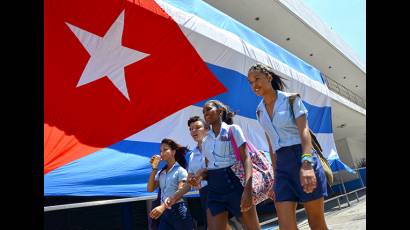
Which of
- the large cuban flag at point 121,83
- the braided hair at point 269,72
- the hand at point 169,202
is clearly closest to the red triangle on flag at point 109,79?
the large cuban flag at point 121,83

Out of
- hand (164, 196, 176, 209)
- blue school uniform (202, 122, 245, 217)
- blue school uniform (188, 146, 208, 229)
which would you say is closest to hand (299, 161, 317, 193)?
blue school uniform (202, 122, 245, 217)

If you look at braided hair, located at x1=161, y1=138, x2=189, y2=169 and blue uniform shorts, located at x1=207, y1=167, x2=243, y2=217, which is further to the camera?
braided hair, located at x1=161, y1=138, x2=189, y2=169

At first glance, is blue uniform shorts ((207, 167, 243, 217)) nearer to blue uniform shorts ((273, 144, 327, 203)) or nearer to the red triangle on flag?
blue uniform shorts ((273, 144, 327, 203))

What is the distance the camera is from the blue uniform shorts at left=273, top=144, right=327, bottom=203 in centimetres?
234

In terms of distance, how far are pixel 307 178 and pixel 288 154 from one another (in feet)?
0.93

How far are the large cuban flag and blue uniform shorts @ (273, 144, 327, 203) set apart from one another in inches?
95.7

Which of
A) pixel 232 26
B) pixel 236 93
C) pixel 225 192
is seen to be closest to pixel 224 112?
pixel 225 192

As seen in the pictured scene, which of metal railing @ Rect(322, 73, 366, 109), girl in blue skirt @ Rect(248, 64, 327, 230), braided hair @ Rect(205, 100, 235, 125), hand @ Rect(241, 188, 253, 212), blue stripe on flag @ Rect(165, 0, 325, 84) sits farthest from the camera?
metal railing @ Rect(322, 73, 366, 109)

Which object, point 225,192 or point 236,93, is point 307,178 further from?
point 236,93

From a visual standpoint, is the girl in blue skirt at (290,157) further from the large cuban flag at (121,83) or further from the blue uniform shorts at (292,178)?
the large cuban flag at (121,83)

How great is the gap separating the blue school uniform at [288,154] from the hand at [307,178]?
15 centimetres

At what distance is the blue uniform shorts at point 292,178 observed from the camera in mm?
2340
